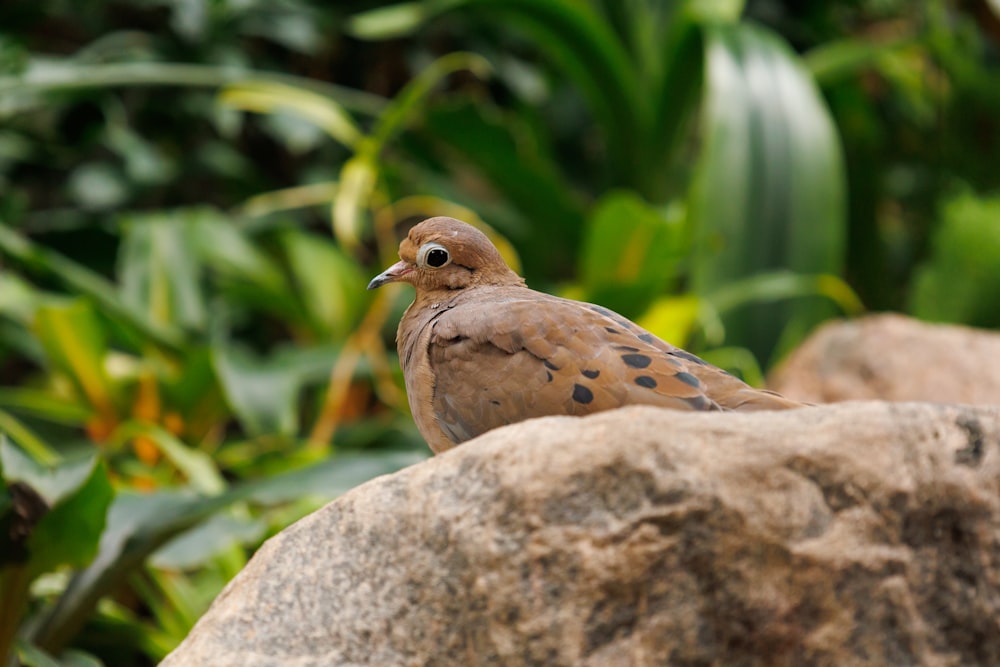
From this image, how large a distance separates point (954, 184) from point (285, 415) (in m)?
4.20

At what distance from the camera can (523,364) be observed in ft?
5.68

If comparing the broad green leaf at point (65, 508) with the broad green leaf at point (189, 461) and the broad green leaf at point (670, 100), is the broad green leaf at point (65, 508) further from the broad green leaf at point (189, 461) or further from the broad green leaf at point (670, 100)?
the broad green leaf at point (670, 100)

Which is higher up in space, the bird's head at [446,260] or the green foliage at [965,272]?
the bird's head at [446,260]

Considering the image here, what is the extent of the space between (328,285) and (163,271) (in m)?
0.62

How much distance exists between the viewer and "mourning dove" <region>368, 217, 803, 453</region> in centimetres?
165

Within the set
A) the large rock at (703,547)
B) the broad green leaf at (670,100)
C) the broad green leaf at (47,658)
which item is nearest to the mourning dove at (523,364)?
the large rock at (703,547)

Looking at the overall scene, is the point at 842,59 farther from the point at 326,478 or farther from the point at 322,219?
the point at 326,478

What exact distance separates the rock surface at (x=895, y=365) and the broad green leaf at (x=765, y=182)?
63 centimetres

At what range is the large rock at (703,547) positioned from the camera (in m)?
1.32

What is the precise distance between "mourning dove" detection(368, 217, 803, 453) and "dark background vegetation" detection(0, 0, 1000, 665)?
2.80 feet

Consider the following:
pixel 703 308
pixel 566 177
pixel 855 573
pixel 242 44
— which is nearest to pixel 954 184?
pixel 566 177

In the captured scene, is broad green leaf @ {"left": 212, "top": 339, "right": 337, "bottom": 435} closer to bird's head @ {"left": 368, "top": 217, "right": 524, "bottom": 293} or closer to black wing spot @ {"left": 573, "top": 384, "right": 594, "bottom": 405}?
bird's head @ {"left": 368, "top": 217, "right": 524, "bottom": 293}

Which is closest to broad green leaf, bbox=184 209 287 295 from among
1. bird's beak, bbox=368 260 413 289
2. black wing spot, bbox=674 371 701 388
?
bird's beak, bbox=368 260 413 289

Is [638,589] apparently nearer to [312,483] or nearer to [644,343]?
[644,343]
